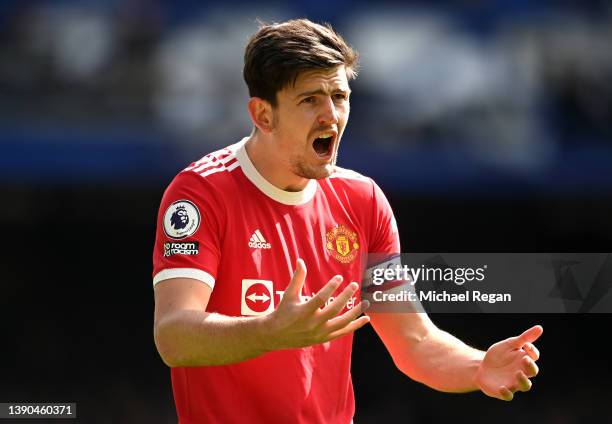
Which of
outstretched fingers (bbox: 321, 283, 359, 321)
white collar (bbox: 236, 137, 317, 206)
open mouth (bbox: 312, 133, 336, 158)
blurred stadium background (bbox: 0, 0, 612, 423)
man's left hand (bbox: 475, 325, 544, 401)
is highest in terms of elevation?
blurred stadium background (bbox: 0, 0, 612, 423)

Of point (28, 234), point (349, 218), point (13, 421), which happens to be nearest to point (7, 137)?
point (28, 234)

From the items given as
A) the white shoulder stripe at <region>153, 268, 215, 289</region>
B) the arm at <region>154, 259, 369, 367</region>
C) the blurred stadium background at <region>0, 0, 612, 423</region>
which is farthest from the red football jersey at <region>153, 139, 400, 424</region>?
the blurred stadium background at <region>0, 0, 612, 423</region>

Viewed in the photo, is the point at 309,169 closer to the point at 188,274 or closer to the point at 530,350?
the point at 188,274

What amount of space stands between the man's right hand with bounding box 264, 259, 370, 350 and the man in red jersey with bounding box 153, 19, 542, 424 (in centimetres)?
41

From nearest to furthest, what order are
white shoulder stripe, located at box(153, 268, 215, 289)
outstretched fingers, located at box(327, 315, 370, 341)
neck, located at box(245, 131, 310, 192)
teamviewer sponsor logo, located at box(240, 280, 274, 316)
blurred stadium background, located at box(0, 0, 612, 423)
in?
outstretched fingers, located at box(327, 315, 370, 341), white shoulder stripe, located at box(153, 268, 215, 289), teamviewer sponsor logo, located at box(240, 280, 274, 316), neck, located at box(245, 131, 310, 192), blurred stadium background, located at box(0, 0, 612, 423)

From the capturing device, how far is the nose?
4.23 metres

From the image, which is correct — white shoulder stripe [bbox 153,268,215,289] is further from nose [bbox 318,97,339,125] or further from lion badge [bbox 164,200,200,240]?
nose [bbox 318,97,339,125]

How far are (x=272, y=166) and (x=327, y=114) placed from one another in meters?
0.30

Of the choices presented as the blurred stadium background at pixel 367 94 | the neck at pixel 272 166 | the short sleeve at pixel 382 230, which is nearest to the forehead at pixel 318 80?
the neck at pixel 272 166

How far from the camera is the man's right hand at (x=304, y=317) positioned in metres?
3.41

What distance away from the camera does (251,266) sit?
412cm

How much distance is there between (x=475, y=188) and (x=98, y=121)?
2765mm

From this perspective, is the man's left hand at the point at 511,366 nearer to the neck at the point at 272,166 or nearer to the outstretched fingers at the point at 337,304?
the outstretched fingers at the point at 337,304

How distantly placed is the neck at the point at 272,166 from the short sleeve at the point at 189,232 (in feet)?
0.95
